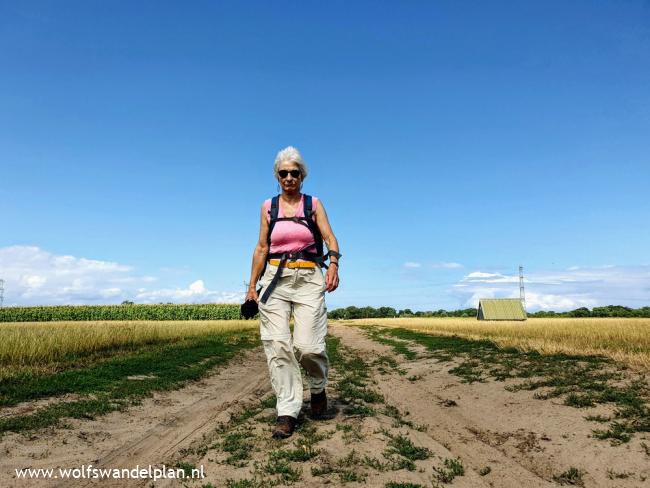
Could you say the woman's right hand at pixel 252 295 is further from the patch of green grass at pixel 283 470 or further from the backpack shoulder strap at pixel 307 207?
the patch of green grass at pixel 283 470

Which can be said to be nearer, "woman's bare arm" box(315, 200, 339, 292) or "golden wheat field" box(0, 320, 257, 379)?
"woman's bare arm" box(315, 200, 339, 292)

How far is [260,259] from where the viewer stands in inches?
200

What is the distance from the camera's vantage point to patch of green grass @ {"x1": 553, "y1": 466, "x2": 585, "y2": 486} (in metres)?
4.00

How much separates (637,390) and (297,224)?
5.63 meters

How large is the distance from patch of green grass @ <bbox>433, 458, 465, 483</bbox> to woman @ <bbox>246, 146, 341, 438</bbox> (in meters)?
1.57

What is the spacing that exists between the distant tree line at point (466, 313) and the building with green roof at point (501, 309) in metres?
19.5

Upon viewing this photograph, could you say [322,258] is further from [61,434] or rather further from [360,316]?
[360,316]

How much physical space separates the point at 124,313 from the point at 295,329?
69.9m

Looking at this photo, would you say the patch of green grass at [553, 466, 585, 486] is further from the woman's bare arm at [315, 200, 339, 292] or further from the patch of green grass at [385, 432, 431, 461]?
the woman's bare arm at [315, 200, 339, 292]

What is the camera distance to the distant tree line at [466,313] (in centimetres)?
7544

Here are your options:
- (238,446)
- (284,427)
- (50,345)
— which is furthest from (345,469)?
(50,345)

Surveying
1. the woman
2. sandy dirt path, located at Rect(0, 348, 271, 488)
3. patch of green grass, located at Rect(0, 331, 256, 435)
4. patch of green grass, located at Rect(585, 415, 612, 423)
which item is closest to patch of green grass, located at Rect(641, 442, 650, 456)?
patch of green grass, located at Rect(585, 415, 612, 423)

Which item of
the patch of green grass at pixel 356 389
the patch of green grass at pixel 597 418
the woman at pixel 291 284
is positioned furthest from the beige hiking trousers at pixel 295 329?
the patch of green grass at pixel 597 418

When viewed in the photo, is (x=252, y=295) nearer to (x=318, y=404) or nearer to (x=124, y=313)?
(x=318, y=404)
